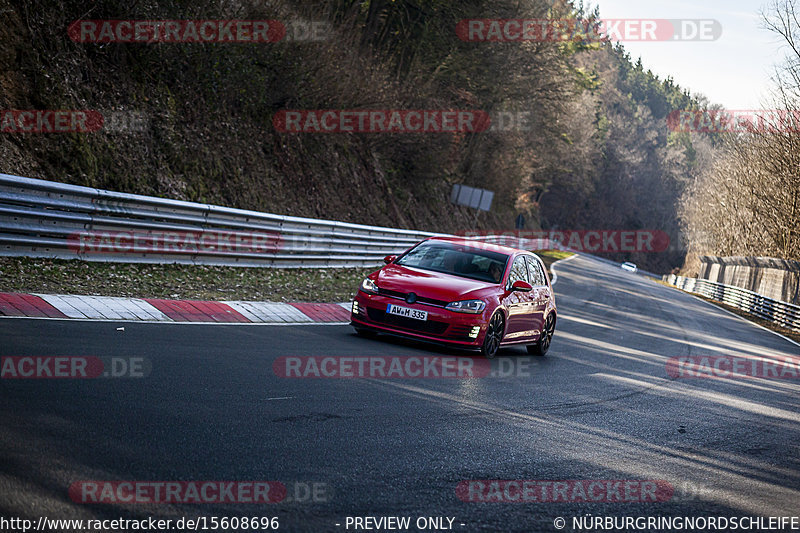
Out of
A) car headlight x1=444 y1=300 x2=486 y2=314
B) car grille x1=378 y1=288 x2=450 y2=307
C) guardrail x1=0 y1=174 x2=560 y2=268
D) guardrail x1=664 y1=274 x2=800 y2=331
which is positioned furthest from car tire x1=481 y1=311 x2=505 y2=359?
guardrail x1=664 y1=274 x2=800 y2=331

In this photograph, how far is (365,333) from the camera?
12.1 metres

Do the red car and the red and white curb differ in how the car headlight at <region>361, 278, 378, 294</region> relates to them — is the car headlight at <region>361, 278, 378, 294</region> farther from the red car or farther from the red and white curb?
the red and white curb

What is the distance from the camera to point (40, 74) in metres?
15.6

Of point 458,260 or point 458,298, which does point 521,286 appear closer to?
point 458,260

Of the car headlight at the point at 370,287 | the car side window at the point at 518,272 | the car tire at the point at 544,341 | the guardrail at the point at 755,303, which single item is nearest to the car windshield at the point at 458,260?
the car side window at the point at 518,272

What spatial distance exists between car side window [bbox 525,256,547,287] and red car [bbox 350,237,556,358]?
0.12ft

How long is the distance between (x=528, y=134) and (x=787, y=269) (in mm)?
17103

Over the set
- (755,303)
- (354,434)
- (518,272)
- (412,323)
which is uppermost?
(518,272)

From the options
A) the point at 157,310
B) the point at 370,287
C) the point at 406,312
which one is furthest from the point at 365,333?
the point at 157,310

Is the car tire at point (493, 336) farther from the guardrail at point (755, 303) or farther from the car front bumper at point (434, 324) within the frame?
the guardrail at point (755, 303)

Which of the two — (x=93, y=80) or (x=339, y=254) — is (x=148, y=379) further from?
(x=339, y=254)

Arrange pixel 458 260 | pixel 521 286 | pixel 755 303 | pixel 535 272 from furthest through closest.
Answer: pixel 755 303 → pixel 535 272 → pixel 458 260 → pixel 521 286

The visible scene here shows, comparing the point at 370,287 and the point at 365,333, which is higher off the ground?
the point at 370,287

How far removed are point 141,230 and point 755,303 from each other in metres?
32.1
